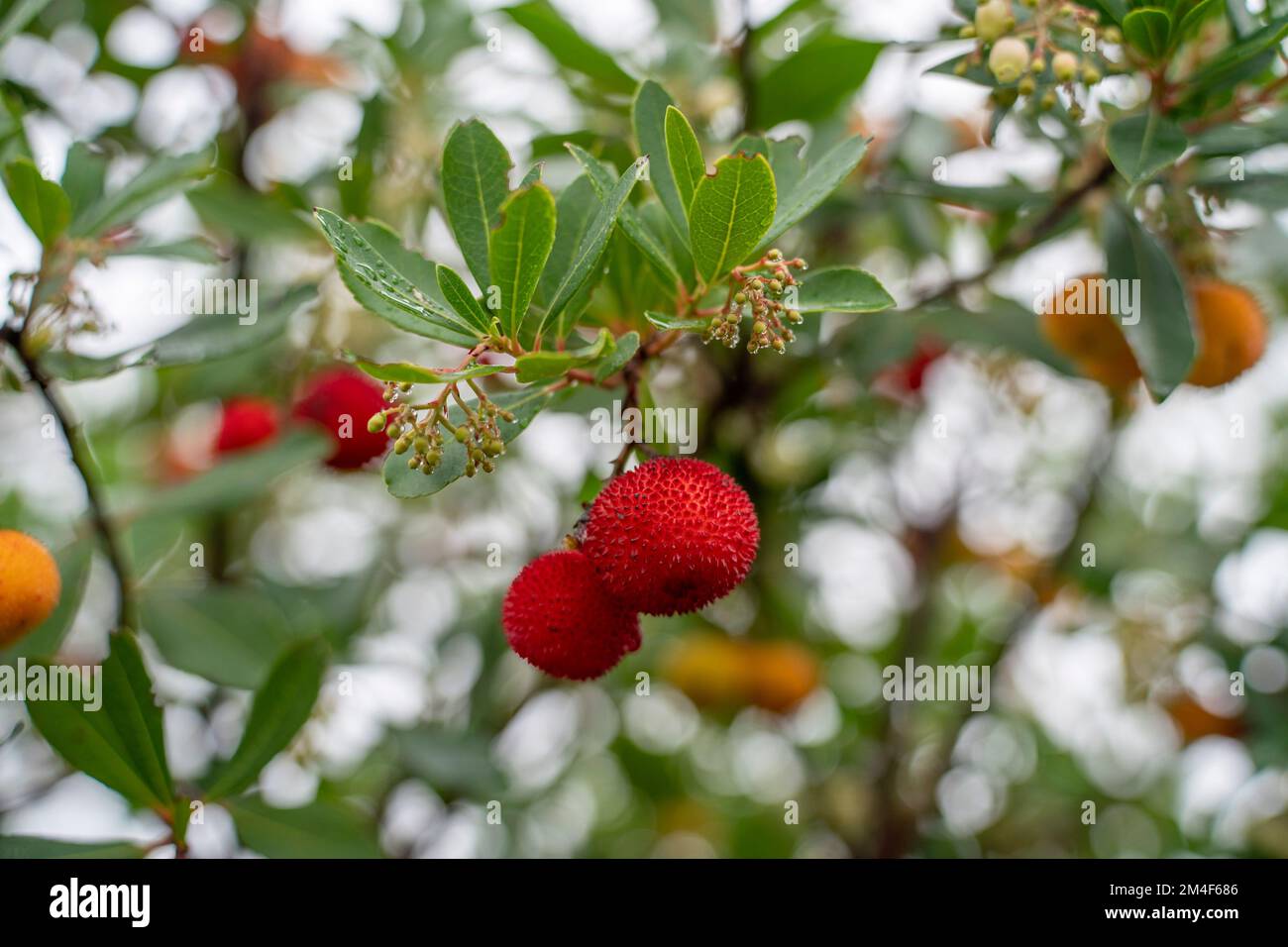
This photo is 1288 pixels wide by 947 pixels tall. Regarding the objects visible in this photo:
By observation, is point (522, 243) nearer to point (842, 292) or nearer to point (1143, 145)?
point (842, 292)

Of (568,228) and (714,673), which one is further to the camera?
(714,673)

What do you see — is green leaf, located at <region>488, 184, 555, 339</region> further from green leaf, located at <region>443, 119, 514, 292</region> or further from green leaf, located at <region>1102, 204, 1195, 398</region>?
green leaf, located at <region>1102, 204, 1195, 398</region>

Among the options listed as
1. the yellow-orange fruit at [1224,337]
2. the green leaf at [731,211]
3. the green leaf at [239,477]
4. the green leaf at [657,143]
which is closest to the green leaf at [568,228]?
the green leaf at [657,143]

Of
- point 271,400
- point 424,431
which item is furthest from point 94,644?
point 424,431

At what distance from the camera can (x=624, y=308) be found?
1.36 meters

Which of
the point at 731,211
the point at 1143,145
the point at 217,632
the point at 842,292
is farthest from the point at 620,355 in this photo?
the point at 217,632

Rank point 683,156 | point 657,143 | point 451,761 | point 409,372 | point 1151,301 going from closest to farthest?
point 409,372 < point 683,156 < point 657,143 < point 1151,301 < point 451,761

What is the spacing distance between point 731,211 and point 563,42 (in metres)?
0.84

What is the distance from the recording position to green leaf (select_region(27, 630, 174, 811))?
135 cm

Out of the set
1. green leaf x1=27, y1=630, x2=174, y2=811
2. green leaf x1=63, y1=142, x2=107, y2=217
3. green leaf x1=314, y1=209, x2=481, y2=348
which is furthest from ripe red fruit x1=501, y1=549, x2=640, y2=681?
green leaf x1=63, y1=142, x2=107, y2=217

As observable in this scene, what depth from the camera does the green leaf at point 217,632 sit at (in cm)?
179

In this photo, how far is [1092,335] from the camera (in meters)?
1.65

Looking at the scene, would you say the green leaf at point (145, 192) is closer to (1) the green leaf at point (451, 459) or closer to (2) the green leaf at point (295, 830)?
(1) the green leaf at point (451, 459)

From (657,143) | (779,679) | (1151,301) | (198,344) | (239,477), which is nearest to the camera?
(657,143)
